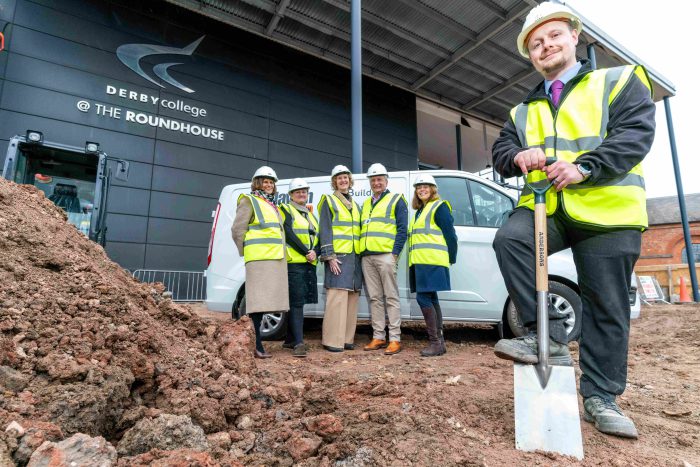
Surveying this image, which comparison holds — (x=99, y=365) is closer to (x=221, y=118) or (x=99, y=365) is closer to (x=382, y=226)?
(x=382, y=226)

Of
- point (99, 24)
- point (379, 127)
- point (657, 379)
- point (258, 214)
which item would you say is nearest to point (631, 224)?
point (657, 379)

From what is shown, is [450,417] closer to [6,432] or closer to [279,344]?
[6,432]

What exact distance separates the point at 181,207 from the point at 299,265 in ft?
19.0

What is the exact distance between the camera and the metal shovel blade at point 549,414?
145cm

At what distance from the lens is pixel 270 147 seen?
10172 millimetres

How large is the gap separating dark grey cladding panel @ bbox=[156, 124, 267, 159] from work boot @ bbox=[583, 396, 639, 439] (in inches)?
359

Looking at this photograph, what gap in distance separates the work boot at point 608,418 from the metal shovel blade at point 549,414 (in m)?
0.31

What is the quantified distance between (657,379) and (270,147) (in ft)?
29.7

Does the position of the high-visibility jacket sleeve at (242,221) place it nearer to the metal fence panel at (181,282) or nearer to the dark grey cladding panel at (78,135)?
the metal fence panel at (181,282)

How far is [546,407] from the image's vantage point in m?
1.49

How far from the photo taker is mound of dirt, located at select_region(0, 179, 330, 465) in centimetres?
124

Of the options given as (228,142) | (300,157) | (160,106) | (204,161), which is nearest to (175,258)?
(204,161)

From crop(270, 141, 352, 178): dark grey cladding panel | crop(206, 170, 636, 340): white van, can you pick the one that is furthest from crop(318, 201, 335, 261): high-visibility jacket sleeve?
crop(270, 141, 352, 178): dark grey cladding panel

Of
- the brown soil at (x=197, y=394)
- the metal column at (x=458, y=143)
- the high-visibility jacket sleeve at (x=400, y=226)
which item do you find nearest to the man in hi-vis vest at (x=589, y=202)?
the brown soil at (x=197, y=394)
